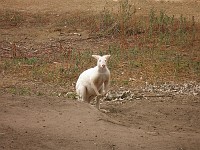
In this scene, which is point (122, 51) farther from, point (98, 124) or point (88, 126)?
point (88, 126)

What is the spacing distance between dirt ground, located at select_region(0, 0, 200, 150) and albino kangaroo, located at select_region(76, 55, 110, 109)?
0.38 meters

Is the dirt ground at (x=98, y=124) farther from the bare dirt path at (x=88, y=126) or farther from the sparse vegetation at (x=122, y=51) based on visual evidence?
the sparse vegetation at (x=122, y=51)

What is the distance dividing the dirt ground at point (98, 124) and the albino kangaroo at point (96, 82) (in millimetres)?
378

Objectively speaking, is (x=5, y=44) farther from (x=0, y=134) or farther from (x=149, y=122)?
(x=0, y=134)

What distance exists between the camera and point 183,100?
11.2m

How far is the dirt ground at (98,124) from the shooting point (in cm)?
734

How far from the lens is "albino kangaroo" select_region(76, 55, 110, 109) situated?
10391 mm

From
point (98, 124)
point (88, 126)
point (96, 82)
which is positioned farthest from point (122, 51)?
point (88, 126)

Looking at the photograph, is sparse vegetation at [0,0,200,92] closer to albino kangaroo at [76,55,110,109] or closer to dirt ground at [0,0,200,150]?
dirt ground at [0,0,200,150]

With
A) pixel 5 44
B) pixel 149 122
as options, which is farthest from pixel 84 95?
pixel 5 44

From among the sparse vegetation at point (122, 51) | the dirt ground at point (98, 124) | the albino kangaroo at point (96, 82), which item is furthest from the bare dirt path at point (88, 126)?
the sparse vegetation at point (122, 51)

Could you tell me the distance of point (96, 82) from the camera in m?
10.5

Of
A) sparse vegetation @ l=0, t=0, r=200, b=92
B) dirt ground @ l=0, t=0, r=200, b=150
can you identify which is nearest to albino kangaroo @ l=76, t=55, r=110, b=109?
dirt ground @ l=0, t=0, r=200, b=150

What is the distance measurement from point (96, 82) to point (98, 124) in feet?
7.53
